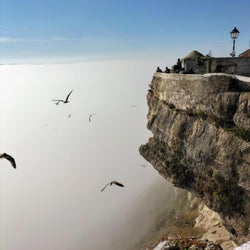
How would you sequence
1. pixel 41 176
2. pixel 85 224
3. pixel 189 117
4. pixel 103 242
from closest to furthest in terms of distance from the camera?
pixel 189 117, pixel 103 242, pixel 85 224, pixel 41 176

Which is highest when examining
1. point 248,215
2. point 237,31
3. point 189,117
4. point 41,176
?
point 237,31

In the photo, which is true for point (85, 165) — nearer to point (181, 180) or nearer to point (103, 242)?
point (103, 242)

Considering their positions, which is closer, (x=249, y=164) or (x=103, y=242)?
(x=249, y=164)

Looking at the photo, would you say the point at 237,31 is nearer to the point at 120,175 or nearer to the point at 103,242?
the point at 103,242

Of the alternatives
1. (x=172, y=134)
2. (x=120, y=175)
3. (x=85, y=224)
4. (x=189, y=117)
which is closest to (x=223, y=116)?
(x=189, y=117)

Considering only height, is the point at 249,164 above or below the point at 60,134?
above

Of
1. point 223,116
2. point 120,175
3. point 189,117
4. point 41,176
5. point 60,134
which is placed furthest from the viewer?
point 60,134
